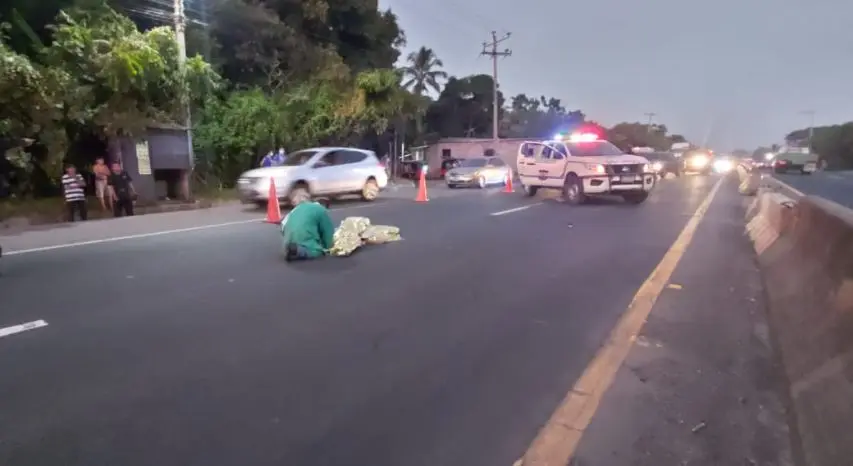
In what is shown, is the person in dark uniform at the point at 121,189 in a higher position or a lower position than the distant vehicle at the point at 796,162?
higher

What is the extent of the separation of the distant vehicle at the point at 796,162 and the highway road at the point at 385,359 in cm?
4147

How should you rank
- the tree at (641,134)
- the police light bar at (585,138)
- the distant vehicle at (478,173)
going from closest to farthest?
the police light bar at (585,138) < the distant vehicle at (478,173) < the tree at (641,134)

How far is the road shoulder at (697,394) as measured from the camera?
328 centimetres

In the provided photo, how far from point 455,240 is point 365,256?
2.01 meters

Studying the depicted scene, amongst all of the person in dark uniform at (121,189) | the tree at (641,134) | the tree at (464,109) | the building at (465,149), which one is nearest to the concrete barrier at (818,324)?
the person in dark uniform at (121,189)

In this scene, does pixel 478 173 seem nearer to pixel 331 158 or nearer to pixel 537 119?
pixel 331 158

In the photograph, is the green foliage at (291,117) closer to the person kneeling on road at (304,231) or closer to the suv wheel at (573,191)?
the suv wheel at (573,191)

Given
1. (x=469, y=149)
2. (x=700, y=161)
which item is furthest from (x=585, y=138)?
(x=700, y=161)

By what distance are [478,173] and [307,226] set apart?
1937 centimetres

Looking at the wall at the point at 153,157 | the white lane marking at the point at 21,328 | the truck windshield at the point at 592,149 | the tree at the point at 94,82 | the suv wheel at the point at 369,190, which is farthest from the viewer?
the suv wheel at the point at 369,190

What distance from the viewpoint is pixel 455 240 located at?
10.5 metres

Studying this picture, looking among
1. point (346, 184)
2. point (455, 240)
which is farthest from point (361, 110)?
point (455, 240)

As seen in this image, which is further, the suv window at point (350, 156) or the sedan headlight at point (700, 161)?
the sedan headlight at point (700, 161)

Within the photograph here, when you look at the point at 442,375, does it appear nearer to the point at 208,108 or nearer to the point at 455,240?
the point at 455,240
